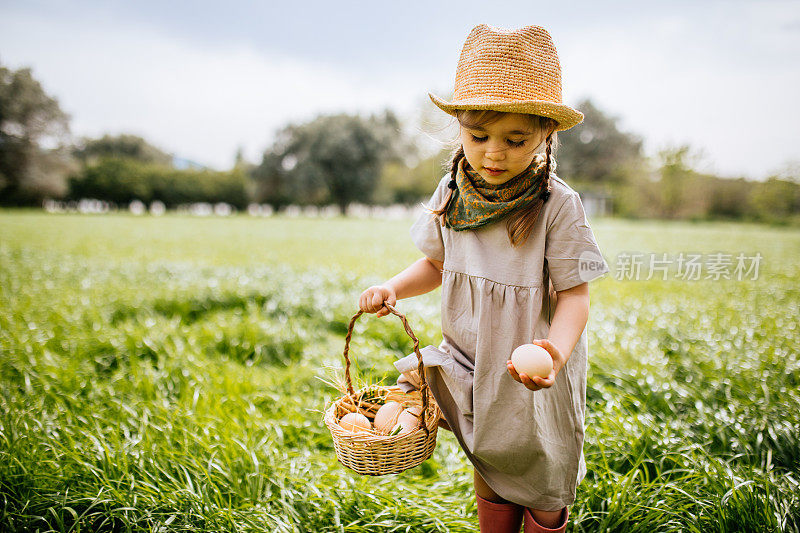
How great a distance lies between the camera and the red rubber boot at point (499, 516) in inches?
66.3

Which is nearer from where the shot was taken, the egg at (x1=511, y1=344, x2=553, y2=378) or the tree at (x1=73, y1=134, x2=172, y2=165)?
the egg at (x1=511, y1=344, x2=553, y2=378)

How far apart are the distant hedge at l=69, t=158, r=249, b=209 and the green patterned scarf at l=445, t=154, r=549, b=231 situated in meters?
41.7

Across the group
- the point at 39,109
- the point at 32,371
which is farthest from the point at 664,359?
the point at 39,109

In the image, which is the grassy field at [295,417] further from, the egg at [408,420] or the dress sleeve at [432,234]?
the dress sleeve at [432,234]

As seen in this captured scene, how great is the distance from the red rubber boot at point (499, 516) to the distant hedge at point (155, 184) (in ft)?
137

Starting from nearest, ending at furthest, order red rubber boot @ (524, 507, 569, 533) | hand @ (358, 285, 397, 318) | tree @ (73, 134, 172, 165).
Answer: red rubber boot @ (524, 507, 569, 533) < hand @ (358, 285, 397, 318) < tree @ (73, 134, 172, 165)

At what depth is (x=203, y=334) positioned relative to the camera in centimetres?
379

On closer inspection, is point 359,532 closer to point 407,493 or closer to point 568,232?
point 407,493

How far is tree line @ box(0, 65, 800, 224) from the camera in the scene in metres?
26.2

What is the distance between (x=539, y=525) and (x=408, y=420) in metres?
0.53

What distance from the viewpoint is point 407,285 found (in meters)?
1.84

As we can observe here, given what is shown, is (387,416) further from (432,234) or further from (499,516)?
(432,234)

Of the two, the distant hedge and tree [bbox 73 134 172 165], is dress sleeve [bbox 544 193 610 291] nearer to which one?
the distant hedge

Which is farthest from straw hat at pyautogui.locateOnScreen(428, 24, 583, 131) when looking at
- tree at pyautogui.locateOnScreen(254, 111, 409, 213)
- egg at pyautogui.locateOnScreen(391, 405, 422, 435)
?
tree at pyautogui.locateOnScreen(254, 111, 409, 213)
